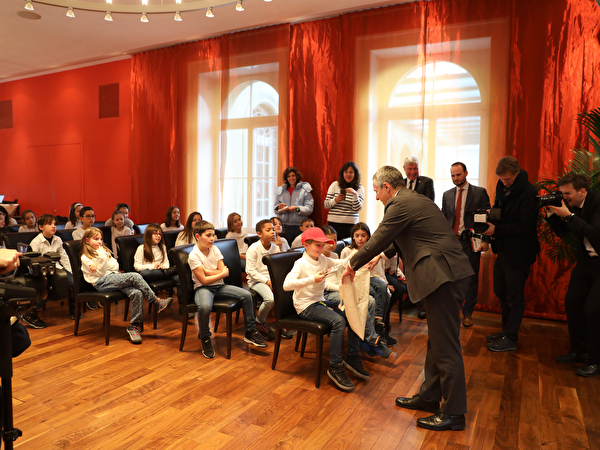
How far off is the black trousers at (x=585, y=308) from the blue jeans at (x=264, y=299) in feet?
8.02

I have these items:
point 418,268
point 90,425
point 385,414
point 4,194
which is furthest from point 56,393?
point 4,194

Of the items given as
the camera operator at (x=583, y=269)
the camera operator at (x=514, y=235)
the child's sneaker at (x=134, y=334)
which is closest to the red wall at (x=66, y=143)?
the child's sneaker at (x=134, y=334)

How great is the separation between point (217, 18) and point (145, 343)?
14.0 ft

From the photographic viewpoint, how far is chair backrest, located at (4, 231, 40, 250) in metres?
4.77

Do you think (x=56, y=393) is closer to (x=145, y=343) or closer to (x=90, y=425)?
(x=90, y=425)

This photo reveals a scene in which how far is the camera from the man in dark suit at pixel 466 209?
4.51 m

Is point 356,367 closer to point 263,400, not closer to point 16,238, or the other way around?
point 263,400

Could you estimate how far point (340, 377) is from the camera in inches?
120

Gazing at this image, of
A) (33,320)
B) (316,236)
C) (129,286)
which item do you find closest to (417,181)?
(316,236)

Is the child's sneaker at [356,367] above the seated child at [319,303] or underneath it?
underneath

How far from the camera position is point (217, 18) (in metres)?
5.86

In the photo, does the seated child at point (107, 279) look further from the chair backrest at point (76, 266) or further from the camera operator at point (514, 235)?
the camera operator at point (514, 235)

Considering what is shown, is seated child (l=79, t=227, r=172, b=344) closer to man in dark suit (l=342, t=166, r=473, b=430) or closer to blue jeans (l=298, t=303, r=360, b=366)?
blue jeans (l=298, t=303, r=360, b=366)

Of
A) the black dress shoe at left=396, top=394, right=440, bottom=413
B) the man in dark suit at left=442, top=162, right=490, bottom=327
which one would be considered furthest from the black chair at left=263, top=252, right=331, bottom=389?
the man in dark suit at left=442, top=162, right=490, bottom=327
